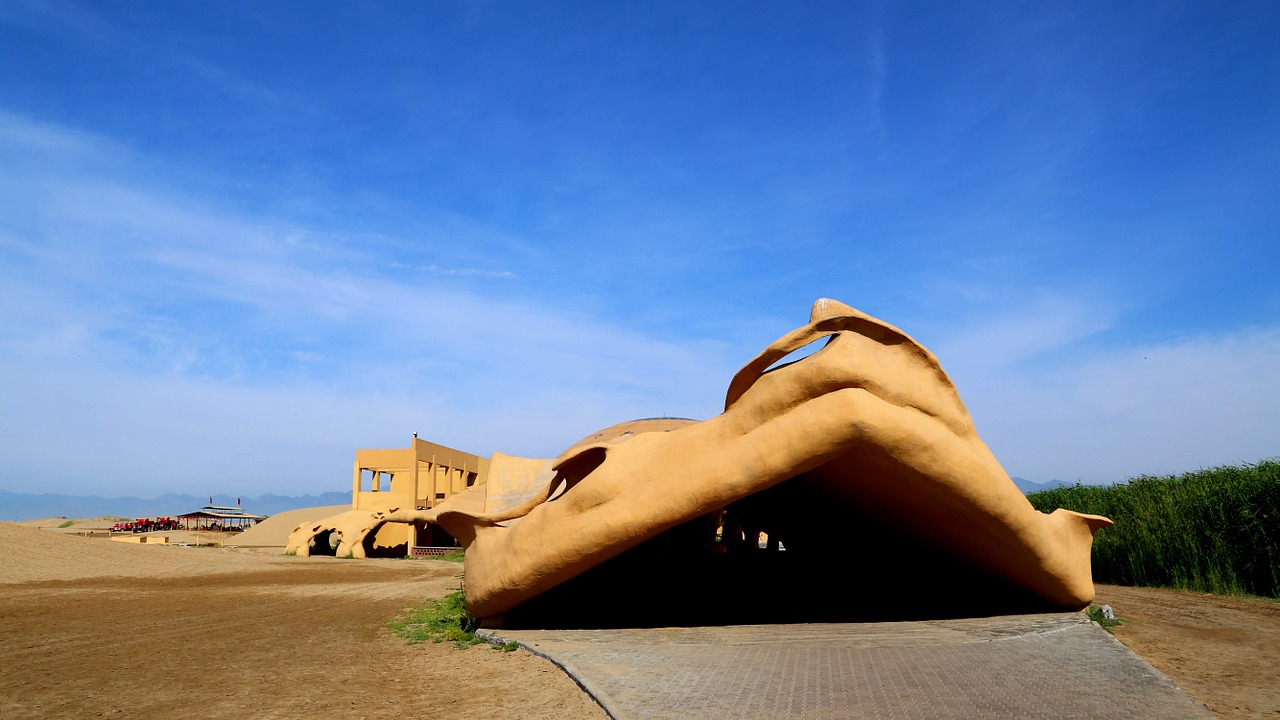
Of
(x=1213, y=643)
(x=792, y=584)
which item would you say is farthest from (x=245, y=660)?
(x=1213, y=643)

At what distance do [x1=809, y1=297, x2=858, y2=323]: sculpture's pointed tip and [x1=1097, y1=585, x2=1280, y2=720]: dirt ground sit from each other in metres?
4.31

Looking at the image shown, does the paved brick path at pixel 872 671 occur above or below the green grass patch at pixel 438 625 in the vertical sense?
above

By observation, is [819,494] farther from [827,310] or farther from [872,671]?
[872,671]

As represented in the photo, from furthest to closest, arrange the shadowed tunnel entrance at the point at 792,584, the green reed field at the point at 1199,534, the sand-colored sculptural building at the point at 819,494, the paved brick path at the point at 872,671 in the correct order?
the green reed field at the point at 1199,534, the shadowed tunnel entrance at the point at 792,584, the sand-colored sculptural building at the point at 819,494, the paved brick path at the point at 872,671

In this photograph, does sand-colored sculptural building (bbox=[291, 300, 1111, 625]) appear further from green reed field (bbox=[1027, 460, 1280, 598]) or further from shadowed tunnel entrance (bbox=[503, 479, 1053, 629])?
green reed field (bbox=[1027, 460, 1280, 598])

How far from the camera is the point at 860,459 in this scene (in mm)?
8102

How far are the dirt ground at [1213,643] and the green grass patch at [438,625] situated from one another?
686 cm

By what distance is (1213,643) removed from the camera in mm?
8219

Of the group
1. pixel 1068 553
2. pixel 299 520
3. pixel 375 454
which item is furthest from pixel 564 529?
pixel 299 520

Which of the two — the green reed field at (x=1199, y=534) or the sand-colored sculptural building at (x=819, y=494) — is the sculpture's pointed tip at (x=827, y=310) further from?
the green reed field at (x=1199, y=534)

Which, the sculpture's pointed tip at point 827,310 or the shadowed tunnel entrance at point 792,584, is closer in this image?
the sculpture's pointed tip at point 827,310

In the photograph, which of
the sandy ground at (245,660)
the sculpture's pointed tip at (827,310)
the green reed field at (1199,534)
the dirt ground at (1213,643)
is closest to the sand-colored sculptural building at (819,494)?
the sculpture's pointed tip at (827,310)

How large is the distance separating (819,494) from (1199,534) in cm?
683

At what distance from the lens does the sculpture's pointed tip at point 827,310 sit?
833 cm
